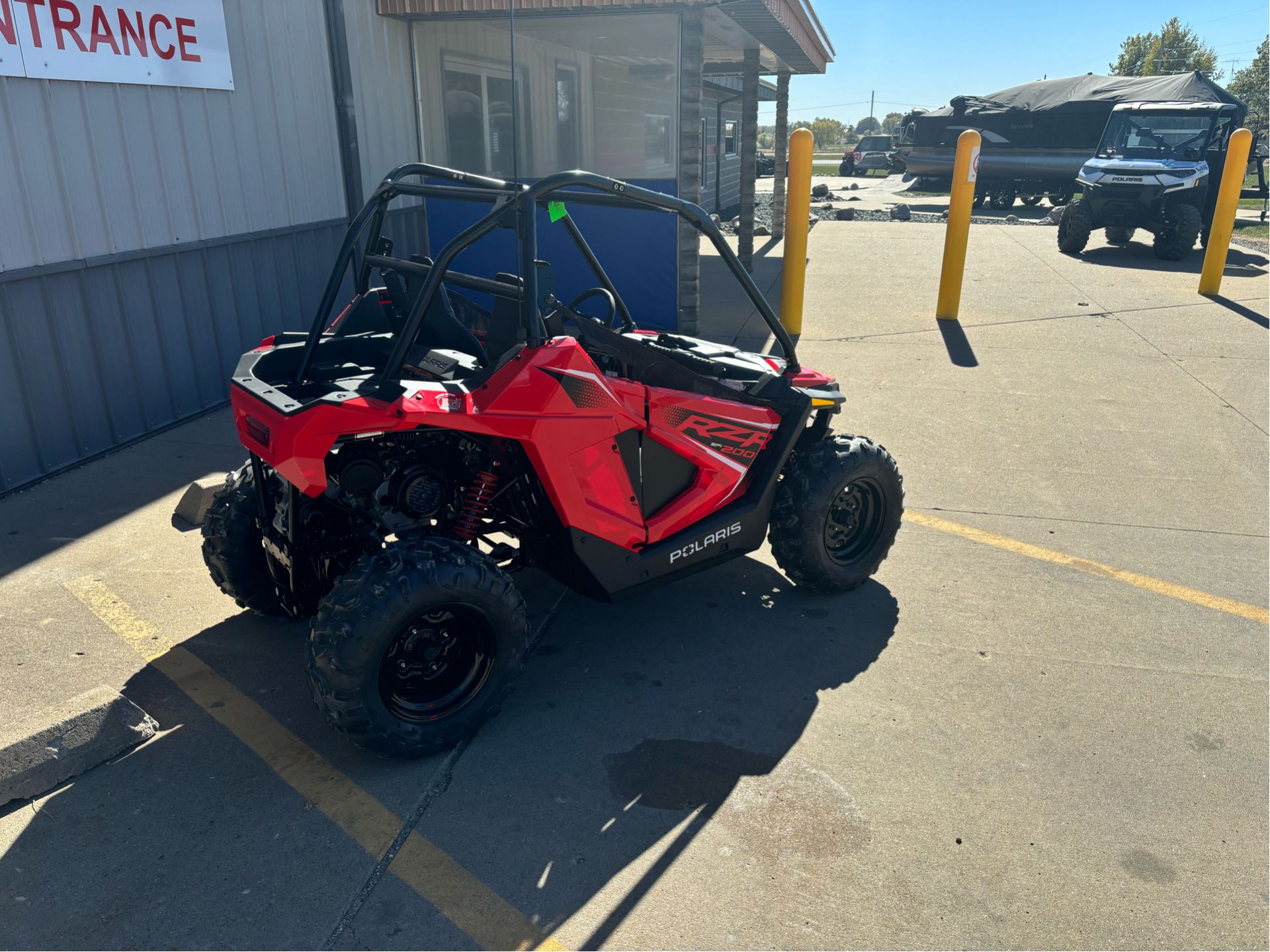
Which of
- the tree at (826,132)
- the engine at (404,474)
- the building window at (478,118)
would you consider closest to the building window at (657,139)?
the building window at (478,118)

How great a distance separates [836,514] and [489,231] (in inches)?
85.0

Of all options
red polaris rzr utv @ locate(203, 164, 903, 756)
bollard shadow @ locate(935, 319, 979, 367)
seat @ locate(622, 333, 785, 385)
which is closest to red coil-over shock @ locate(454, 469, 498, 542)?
red polaris rzr utv @ locate(203, 164, 903, 756)

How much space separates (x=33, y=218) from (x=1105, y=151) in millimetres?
16524

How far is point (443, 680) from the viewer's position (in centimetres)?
354

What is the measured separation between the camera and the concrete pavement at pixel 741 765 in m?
2.78

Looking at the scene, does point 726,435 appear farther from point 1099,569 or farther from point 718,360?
point 1099,569

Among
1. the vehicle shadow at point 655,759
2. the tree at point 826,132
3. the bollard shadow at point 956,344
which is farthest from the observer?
the tree at point 826,132

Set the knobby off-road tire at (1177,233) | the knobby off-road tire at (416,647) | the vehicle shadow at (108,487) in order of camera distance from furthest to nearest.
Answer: the knobby off-road tire at (1177,233)
the vehicle shadow at (108,487)
the knobby off-road tire at (416,647)

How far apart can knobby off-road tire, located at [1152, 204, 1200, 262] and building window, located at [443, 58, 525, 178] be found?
33.8 ft

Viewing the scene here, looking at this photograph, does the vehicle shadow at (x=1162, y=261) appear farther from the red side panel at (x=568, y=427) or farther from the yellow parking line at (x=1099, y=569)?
the red side panel at (x=568, y=427)

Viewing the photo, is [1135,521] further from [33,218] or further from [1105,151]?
[1105,151]

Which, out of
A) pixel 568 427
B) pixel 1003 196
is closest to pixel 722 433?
pixel 568 427

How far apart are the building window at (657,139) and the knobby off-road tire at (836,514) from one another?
5859 millimetres

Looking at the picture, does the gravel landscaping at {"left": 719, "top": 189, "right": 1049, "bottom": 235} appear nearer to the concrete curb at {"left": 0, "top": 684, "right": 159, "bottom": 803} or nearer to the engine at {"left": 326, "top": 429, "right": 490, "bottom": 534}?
the engine at {"left": 326, "top": 429, "right": 490, "bottom": 534}
